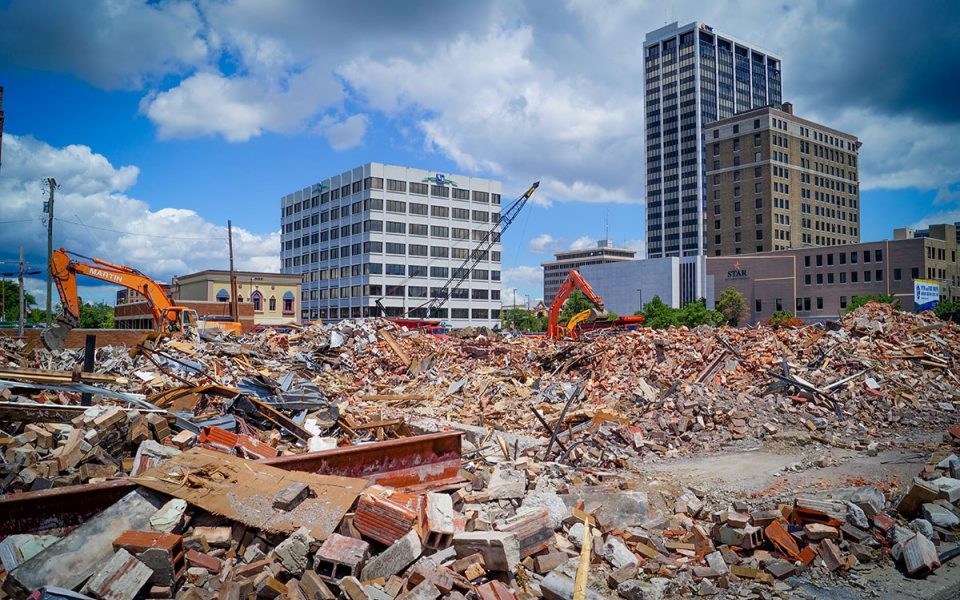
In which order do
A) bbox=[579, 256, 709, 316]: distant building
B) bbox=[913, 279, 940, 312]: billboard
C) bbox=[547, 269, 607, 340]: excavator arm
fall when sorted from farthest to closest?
→ bbox=[579, 256, 709, 316]: distant building
bbox=[913, 279, 940, 312]: billboard
bbox=[547, 269, 607, 340]: excavator arm

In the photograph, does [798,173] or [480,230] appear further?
[798,173]

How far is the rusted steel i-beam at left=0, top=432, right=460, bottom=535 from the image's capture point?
5480 millimetres

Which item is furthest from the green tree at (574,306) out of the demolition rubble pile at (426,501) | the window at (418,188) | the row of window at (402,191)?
the demolition rubble pile at (426,501)

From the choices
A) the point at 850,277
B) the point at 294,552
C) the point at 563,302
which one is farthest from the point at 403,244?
the point at 294,552

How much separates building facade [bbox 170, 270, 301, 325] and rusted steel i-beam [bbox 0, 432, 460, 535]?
55348 millimetres

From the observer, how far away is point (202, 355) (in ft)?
59.2

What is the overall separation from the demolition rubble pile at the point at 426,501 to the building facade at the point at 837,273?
252 ft

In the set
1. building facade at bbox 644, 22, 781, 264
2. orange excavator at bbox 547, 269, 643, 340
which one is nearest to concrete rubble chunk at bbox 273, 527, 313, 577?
orange excavator at bbox 547, 269, 643, 340

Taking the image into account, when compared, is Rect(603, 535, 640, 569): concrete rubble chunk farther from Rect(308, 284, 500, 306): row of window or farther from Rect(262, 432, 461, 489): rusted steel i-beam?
Rect(308, 284, 500, 306): row of window

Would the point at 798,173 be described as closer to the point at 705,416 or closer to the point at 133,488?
the point at 705,416

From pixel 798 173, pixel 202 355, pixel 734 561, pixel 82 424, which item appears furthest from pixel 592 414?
pixel 798 173

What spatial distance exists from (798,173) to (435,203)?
64.5m

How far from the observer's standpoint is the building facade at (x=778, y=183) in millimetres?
98719

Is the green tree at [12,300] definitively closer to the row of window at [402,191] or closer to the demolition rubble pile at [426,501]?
the row of window at [402,191]
